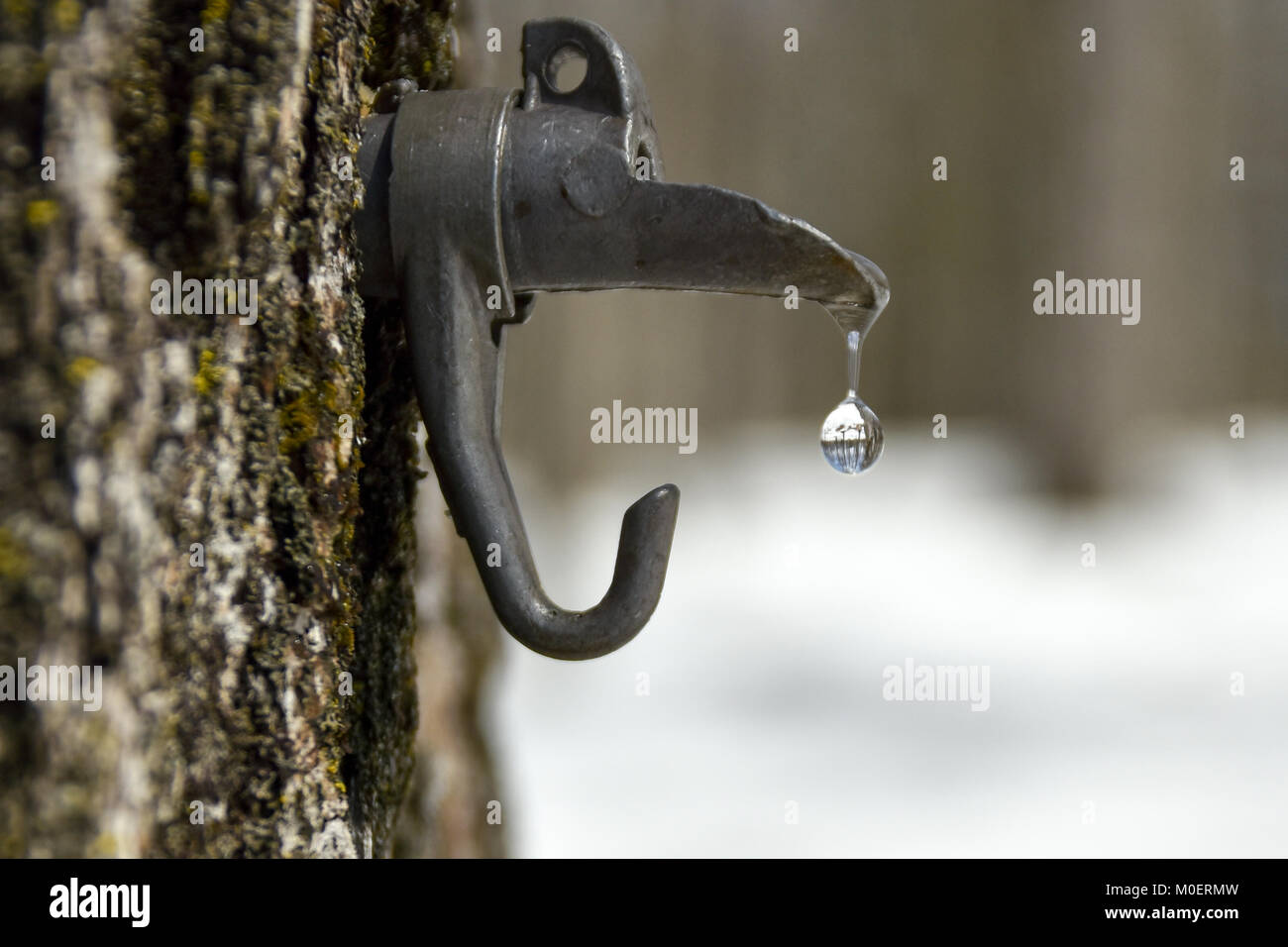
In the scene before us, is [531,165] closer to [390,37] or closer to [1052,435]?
[390,37]

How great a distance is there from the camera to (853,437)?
59 centimetres

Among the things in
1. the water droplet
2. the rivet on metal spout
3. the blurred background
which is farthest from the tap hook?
the blurred background

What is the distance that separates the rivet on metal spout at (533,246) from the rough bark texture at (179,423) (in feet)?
0.10

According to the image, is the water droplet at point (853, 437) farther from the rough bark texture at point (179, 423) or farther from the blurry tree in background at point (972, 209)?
the blurry tree in background at point (972, 209)

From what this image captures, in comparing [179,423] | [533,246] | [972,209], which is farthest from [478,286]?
[972,209]

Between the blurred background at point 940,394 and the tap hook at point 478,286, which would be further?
the blurred background at point 940,394

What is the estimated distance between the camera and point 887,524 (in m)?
2.30

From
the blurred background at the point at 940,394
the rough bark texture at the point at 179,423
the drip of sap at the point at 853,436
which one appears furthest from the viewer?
the blurred background at the point at 940,394

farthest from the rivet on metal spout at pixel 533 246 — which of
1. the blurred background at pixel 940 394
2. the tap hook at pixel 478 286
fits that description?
the blurred background at pixel 940 394

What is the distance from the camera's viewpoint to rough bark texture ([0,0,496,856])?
1.27ft

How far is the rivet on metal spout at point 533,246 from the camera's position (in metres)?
0.47

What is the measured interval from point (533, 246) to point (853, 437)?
212 mm

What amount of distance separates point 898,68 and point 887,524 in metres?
0.92

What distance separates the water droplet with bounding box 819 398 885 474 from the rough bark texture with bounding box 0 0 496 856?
0.84 feet
